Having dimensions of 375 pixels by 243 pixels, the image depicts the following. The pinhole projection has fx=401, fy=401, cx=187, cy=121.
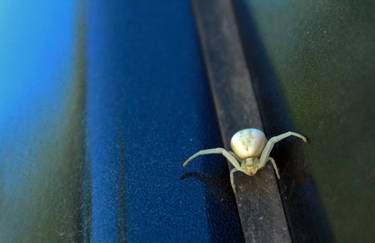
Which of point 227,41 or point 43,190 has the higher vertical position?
point 227,41

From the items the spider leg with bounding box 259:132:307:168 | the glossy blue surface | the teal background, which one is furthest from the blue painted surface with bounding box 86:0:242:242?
the teal background

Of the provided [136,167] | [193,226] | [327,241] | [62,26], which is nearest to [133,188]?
[136,167]

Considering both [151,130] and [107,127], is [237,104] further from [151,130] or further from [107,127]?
[107,127]

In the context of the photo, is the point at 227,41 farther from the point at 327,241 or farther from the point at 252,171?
the point at 327,241

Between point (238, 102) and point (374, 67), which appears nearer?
point (374, 67)

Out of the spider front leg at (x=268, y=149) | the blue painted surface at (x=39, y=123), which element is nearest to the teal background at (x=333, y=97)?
the spider front leg at (x=268, y=149)

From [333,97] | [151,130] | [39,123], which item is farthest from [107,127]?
[333,97]

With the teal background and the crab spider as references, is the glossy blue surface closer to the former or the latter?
the crab spider
